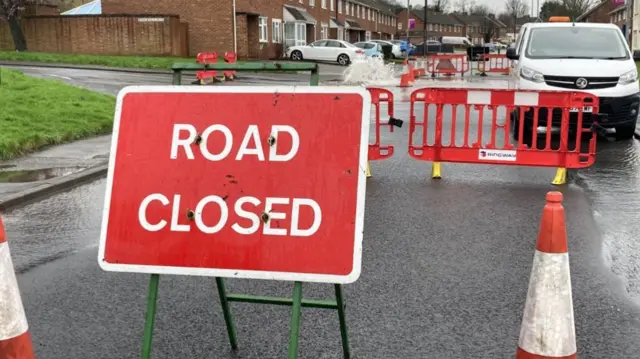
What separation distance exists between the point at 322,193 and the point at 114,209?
0.98 metres

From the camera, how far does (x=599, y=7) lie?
8781 centimetres

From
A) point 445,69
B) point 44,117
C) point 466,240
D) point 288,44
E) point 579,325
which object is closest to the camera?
point 579,325

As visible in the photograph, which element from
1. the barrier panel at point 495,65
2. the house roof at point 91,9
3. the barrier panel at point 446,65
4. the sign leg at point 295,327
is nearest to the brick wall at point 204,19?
the house roof at point 91,9

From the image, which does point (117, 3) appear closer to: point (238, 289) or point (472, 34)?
point (238, 289)

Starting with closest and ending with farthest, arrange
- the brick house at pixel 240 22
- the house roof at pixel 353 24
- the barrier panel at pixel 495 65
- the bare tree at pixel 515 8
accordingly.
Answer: the barrier panel at pixel 495 65, the brick house at pixel 240 22, the house roof at pixel 353 24, the bare tree at pixel 515 8

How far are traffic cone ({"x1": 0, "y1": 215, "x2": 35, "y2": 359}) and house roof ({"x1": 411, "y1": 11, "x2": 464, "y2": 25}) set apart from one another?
133730mm

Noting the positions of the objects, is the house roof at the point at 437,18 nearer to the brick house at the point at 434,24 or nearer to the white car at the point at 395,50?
the brick house at the point at 434,24

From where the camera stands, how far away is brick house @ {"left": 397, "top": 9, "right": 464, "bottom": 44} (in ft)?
410

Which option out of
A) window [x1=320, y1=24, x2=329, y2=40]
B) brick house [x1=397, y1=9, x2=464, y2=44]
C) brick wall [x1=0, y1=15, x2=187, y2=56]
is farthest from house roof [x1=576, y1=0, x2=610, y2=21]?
brick wall [x1=0, y1=15, x2=187, y2=56]

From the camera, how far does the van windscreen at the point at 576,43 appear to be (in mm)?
12828

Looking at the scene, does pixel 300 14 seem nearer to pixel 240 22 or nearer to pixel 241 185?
pixel 240 22

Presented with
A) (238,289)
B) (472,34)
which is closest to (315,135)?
(238,289)

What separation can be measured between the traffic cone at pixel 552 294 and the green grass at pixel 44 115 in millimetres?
9274

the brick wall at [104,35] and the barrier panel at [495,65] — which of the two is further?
the brick wall at [104,35]
